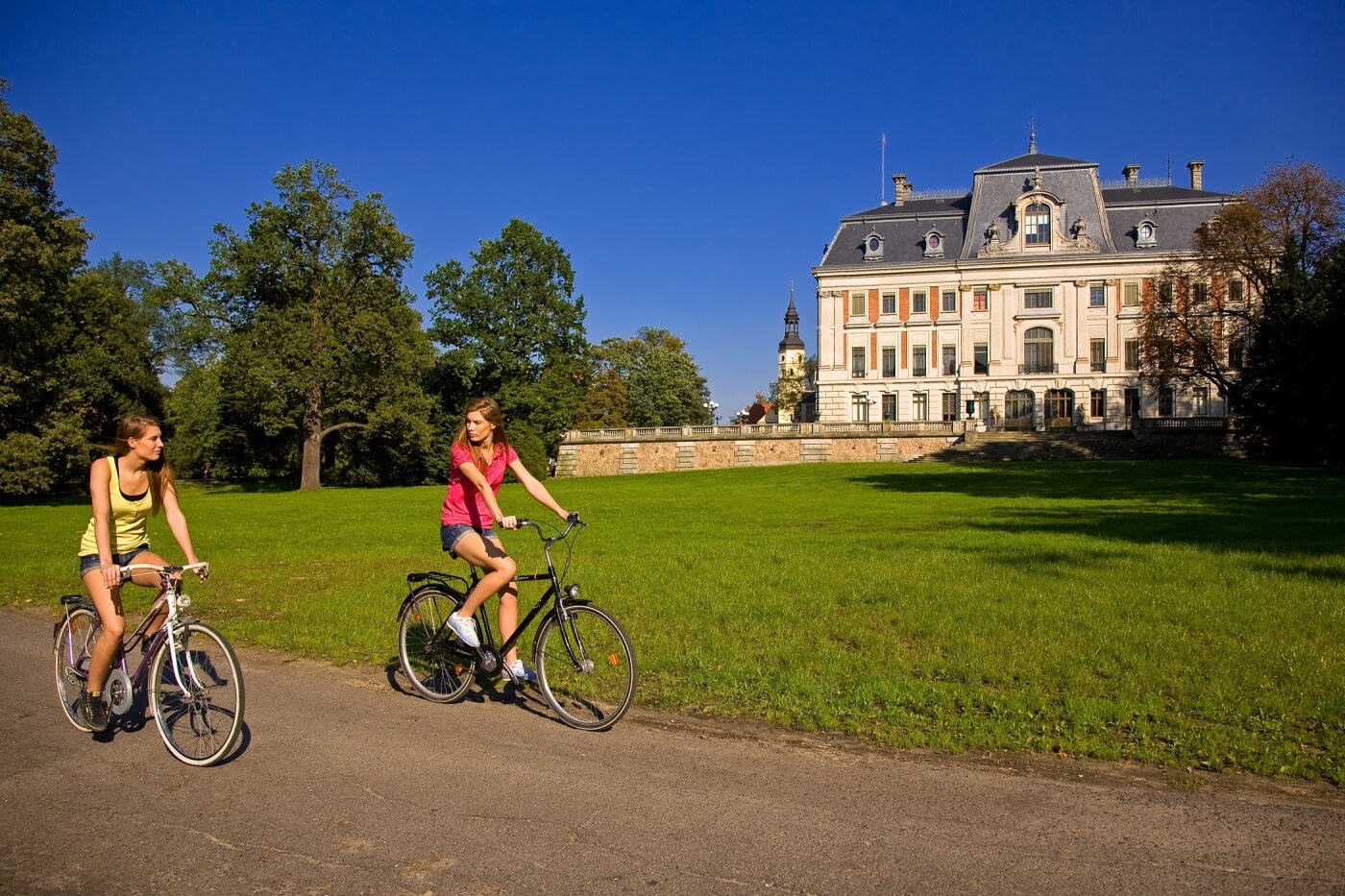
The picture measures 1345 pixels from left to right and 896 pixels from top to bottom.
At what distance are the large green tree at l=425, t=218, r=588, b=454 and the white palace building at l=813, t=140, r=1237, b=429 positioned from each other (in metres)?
20.5

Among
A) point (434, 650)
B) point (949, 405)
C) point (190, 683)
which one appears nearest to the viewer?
point (190, 683)

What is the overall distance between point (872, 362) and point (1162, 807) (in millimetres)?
63440

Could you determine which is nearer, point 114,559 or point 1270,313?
point 114,559

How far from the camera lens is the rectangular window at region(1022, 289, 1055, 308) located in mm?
64062

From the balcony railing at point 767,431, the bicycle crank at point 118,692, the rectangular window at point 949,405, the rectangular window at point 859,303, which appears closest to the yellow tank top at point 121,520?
the bicycle crank at point 118,692

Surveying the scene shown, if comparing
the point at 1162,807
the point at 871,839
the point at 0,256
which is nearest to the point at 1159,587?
the point at 1162,807

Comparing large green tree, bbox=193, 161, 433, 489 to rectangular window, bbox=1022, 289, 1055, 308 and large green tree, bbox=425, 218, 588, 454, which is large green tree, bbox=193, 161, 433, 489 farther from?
rectangular window, bbox=1022, 289, 1055, 308

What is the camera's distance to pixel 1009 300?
64250 millimetres

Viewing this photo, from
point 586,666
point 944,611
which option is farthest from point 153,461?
point 944,611

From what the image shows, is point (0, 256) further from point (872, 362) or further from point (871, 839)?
point (872, 362)

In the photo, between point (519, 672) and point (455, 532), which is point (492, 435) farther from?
point (519, 672)

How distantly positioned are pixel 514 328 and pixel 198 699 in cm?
5085

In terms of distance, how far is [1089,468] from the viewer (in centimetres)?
3806

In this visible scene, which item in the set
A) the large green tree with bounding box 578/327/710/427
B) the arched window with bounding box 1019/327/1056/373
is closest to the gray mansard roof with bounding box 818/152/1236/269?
the arched window with bounding box 1019/327/1056/373
